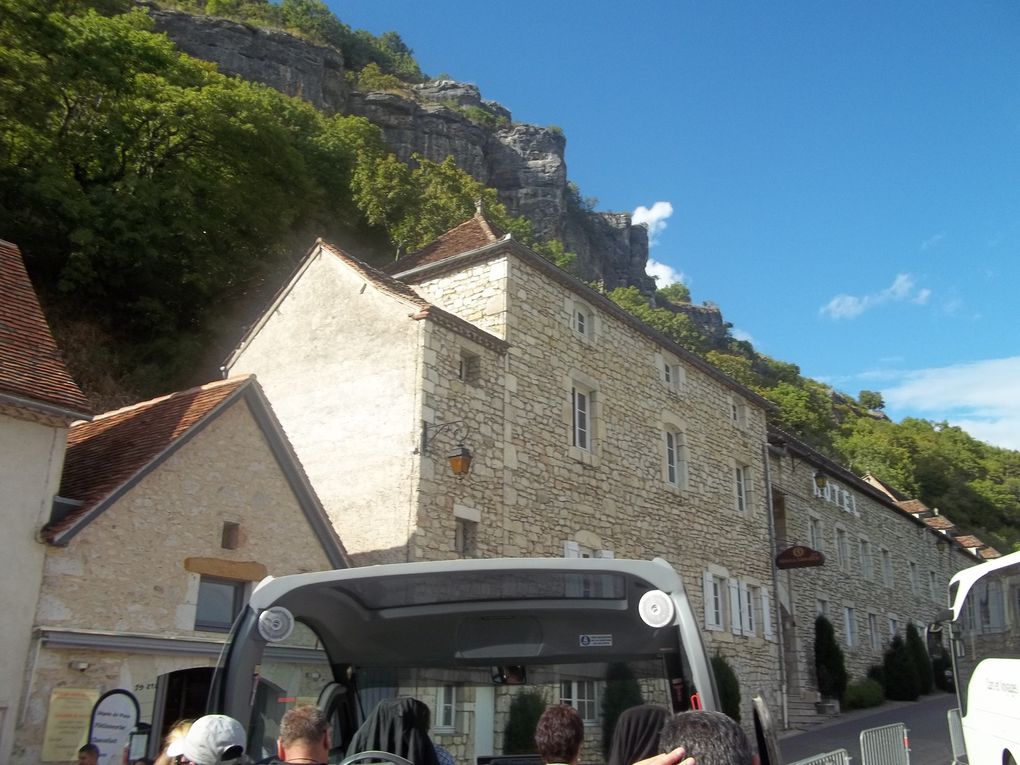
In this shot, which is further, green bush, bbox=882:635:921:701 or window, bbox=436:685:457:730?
green bush, bbox=882:635:921:701

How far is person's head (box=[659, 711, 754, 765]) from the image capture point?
2438 mm

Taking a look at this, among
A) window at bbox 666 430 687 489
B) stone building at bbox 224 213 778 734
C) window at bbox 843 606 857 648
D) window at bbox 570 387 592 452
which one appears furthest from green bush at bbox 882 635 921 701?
window at bbox 570 387 592 452

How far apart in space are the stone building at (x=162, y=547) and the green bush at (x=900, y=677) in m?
21.4

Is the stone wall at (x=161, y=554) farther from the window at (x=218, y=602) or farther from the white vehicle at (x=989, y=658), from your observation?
the white vehicle at (x=989, y=658)

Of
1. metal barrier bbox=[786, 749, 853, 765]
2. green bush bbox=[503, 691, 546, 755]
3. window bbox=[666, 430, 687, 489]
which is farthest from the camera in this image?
window bbox=[666, 430, 687, 489]

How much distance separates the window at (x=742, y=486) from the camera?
22.0 metres

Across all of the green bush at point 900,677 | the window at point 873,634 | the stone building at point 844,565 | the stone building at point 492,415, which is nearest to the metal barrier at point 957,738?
the stone building at point 492,415

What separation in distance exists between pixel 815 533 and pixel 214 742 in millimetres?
25933

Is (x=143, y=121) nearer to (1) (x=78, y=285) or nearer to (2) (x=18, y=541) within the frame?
A: (1) (x=78, y=285)

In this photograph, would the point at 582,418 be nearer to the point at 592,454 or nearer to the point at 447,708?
the point at 592,454

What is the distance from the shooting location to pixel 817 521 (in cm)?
2712

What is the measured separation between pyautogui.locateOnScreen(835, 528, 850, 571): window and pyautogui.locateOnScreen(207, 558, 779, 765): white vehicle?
25.8 meters

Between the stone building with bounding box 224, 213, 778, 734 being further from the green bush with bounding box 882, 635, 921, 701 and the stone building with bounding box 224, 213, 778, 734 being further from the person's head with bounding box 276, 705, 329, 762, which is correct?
the person's head with bounding box 276, 705, 329, 762

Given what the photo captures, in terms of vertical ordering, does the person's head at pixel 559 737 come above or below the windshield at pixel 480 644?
below
